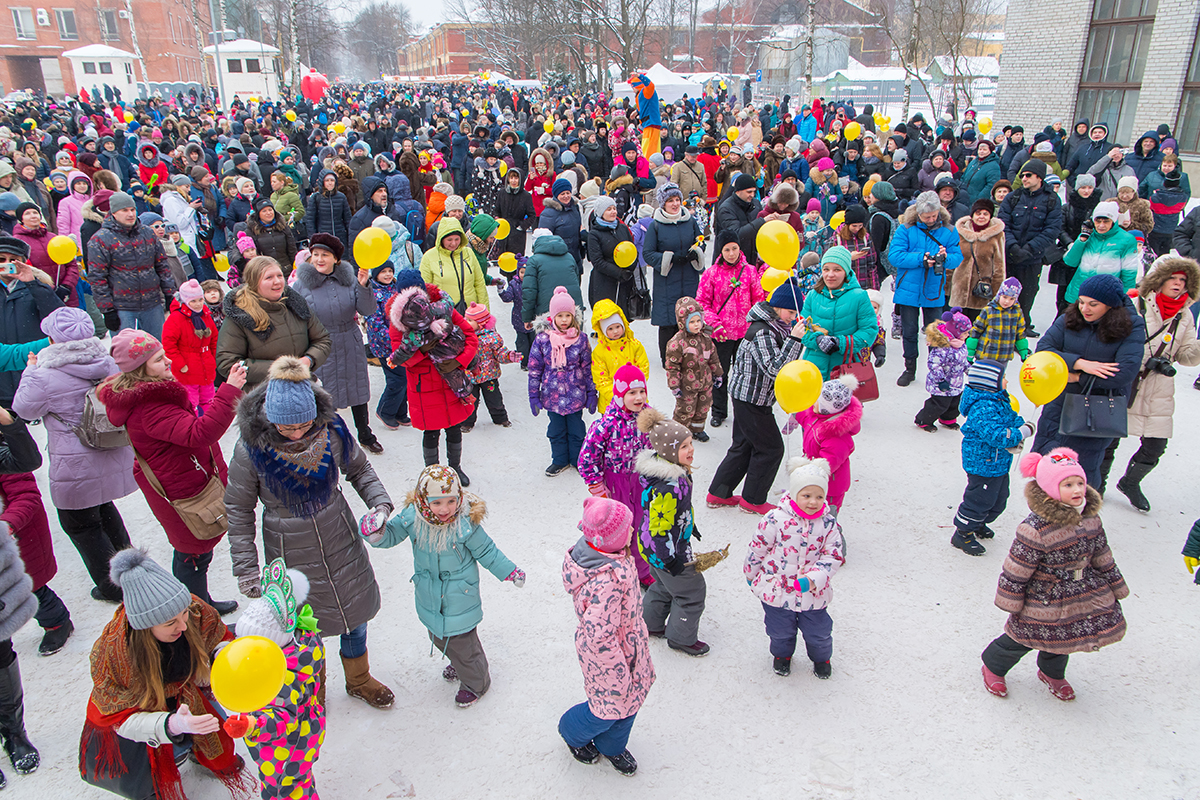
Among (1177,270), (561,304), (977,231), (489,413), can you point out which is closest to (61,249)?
(489,413)

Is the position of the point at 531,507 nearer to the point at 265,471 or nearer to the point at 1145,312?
the point at 265,471

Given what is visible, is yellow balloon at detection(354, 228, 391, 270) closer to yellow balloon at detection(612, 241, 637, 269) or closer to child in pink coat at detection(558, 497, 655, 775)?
yellow balloon at detection(612, 241, 637, 269)

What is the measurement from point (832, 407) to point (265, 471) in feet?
9.96

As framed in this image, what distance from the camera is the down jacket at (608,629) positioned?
286 cm

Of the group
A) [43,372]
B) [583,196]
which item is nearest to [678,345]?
[43,372]

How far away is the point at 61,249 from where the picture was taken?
6676mm

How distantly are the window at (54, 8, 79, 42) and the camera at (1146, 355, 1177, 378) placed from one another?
73235 mm

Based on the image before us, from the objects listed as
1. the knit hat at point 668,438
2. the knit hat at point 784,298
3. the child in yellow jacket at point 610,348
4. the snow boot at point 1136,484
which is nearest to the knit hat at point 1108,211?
the snow boot at point 1136,484

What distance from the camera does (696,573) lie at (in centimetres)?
363

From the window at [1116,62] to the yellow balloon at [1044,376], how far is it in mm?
16252

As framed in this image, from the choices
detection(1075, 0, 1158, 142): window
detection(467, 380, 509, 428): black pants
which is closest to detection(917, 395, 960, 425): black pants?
detection(467, 380, 509, 428): black pants

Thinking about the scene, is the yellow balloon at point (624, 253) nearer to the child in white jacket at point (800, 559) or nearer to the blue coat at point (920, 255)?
the blue coat at point (920, 255)

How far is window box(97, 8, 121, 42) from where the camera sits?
2255 inches

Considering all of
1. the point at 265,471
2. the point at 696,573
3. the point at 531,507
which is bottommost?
the point at 531,507
